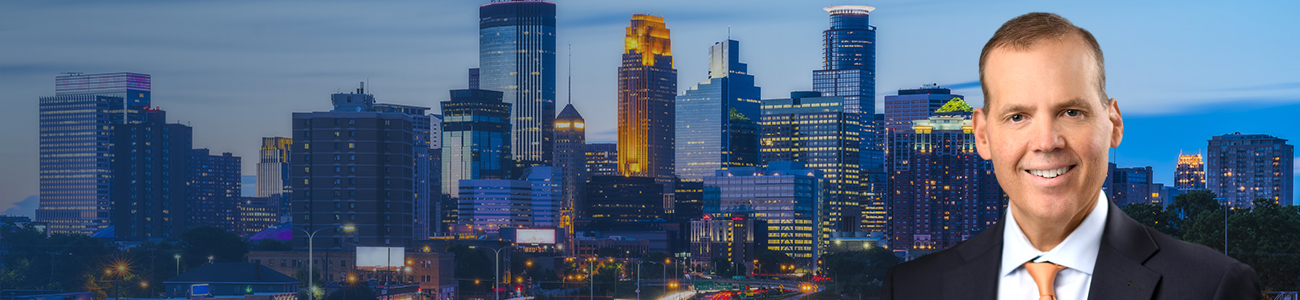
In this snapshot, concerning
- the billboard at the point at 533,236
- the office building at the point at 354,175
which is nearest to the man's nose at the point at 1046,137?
the office building at the point at 354,175

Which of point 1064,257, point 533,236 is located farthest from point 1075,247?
point 533,236

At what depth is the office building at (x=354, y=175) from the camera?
14500 centimetres

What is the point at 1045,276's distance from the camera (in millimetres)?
3537

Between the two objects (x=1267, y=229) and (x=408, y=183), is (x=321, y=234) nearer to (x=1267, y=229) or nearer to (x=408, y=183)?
(x=408, y=183)

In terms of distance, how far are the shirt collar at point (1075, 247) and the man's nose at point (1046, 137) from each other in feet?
0.90

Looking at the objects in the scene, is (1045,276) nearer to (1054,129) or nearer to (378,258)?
(1054,129)

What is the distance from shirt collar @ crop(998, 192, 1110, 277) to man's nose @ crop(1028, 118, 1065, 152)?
0.90ft

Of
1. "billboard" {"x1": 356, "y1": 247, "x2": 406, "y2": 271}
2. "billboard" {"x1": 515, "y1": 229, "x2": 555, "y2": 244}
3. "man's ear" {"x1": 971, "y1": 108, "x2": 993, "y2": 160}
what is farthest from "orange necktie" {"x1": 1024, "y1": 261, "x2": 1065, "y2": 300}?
"billboard" {"x1": 515, "y1": 229, "x2": 555, "y2": 244}

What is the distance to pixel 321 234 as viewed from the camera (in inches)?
5527

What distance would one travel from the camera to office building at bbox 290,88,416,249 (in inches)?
5709

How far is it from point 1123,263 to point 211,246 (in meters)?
171

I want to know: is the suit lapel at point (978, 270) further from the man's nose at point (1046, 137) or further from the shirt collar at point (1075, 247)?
the man's nose at point (1046, 137)

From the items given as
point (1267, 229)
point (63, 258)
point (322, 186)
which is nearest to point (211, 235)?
point (63, 258)

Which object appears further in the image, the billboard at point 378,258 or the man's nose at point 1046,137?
the billboard at point 378,258
